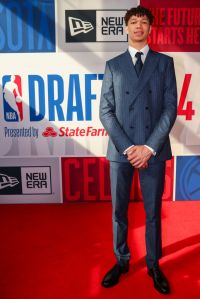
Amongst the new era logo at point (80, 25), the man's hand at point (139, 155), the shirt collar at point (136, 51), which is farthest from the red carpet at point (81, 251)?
the new era logo at point (80, 25)

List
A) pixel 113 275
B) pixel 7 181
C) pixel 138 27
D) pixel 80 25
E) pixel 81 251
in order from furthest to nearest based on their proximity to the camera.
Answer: pixel 7 181 → pixel 80 25 → pixel 81 251 → pixel 113 275 → pixel 138 27

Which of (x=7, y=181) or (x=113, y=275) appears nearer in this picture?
(x=113, y=275)

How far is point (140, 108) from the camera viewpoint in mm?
2266

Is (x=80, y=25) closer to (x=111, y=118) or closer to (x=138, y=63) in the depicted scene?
(x=138, y=63)

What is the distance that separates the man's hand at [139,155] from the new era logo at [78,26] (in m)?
1.72

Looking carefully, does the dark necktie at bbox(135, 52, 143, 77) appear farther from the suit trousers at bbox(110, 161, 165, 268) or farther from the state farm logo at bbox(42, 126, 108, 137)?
the state farm logo at bbox(42, 126, 108, 137)

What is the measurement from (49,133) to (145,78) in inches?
68.1

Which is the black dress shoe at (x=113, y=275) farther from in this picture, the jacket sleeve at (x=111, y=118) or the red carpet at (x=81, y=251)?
the jacket sleeve at (x=111, y=118)

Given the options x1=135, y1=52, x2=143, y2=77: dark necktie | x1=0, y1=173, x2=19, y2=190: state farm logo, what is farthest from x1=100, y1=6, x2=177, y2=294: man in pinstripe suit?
x1=0, y1=173, x2=19, y2=190: state farm logo

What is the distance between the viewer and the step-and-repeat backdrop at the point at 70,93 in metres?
3.50

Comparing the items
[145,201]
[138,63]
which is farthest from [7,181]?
[138,63]

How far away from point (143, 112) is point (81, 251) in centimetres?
135

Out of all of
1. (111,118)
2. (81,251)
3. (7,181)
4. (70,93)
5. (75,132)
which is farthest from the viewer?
(7,181)

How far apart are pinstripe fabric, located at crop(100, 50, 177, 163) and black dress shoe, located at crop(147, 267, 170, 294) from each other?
79 cm
